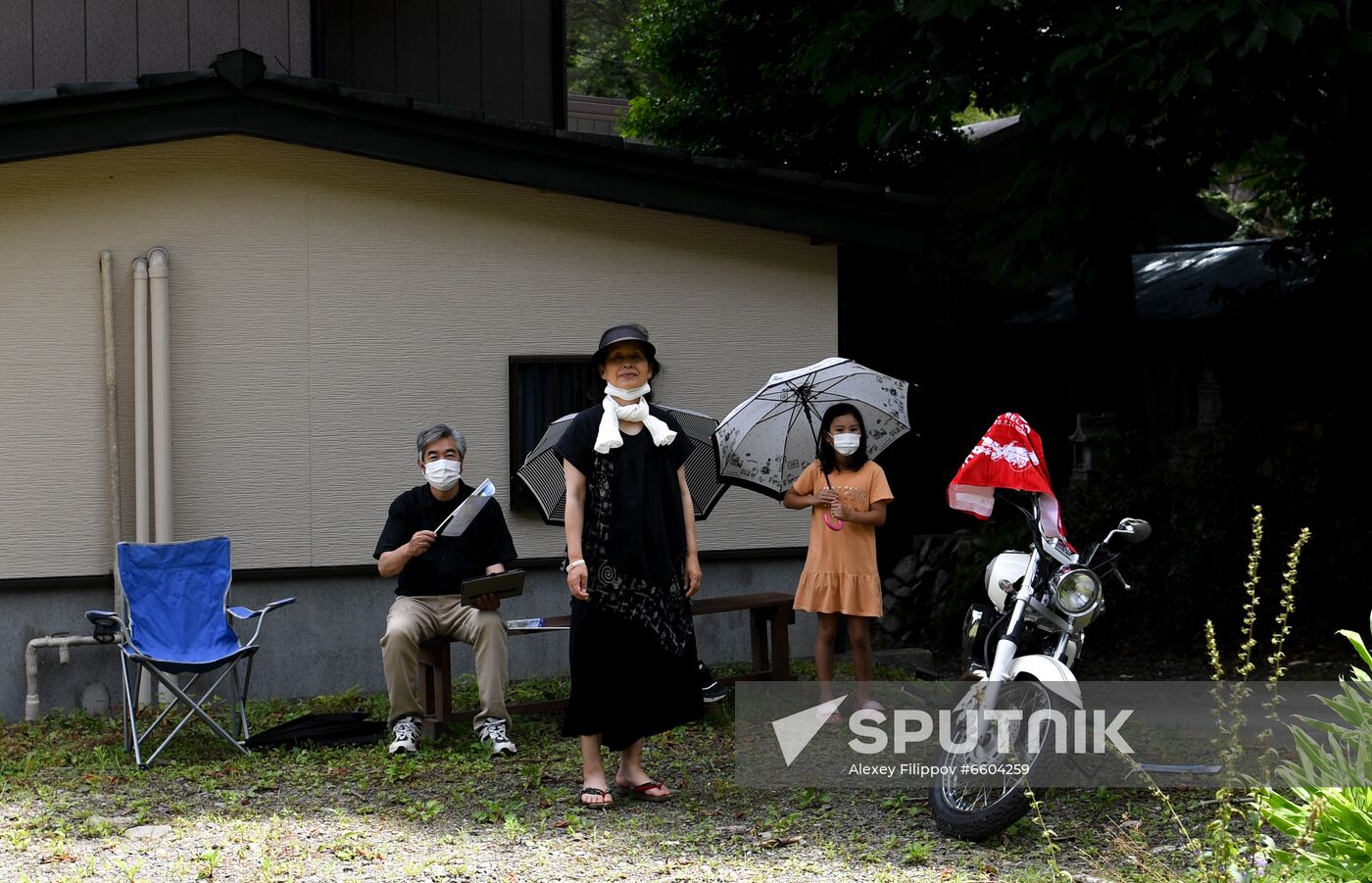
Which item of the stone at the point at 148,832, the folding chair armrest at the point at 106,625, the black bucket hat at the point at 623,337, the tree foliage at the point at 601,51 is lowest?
the stone at the point at 148,832

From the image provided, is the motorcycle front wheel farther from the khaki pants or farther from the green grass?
the khaki pants

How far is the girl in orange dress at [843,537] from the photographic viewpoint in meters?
7.50

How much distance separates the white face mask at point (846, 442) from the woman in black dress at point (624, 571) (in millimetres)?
1609

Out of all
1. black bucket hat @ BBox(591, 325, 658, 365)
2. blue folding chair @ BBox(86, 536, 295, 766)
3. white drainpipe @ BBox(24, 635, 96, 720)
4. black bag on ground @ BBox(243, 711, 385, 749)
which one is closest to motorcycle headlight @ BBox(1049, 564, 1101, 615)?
black bucket hat @ BBox(591, 325, 658, 365)

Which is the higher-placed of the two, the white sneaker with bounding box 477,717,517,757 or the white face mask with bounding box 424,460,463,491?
the white face mask with bounding box 424,460,463,491

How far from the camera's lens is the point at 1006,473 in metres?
5.74

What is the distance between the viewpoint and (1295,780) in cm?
449

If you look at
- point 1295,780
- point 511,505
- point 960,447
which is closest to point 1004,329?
point 960,447

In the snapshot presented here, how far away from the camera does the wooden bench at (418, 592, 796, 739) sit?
24.6 feet

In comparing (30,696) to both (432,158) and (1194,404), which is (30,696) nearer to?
(432,158)

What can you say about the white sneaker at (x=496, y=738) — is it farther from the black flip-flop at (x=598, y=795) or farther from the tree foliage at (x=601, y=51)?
the tree foliage at (x=601, y=51)

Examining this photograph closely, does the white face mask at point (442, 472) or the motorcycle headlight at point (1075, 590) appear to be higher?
the white face mask at point (442, 472)

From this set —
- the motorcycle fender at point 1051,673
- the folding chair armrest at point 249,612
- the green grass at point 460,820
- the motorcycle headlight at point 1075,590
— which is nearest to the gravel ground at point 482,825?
the green grass at point 460,820

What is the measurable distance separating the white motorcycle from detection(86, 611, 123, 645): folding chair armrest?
13.6 ft
